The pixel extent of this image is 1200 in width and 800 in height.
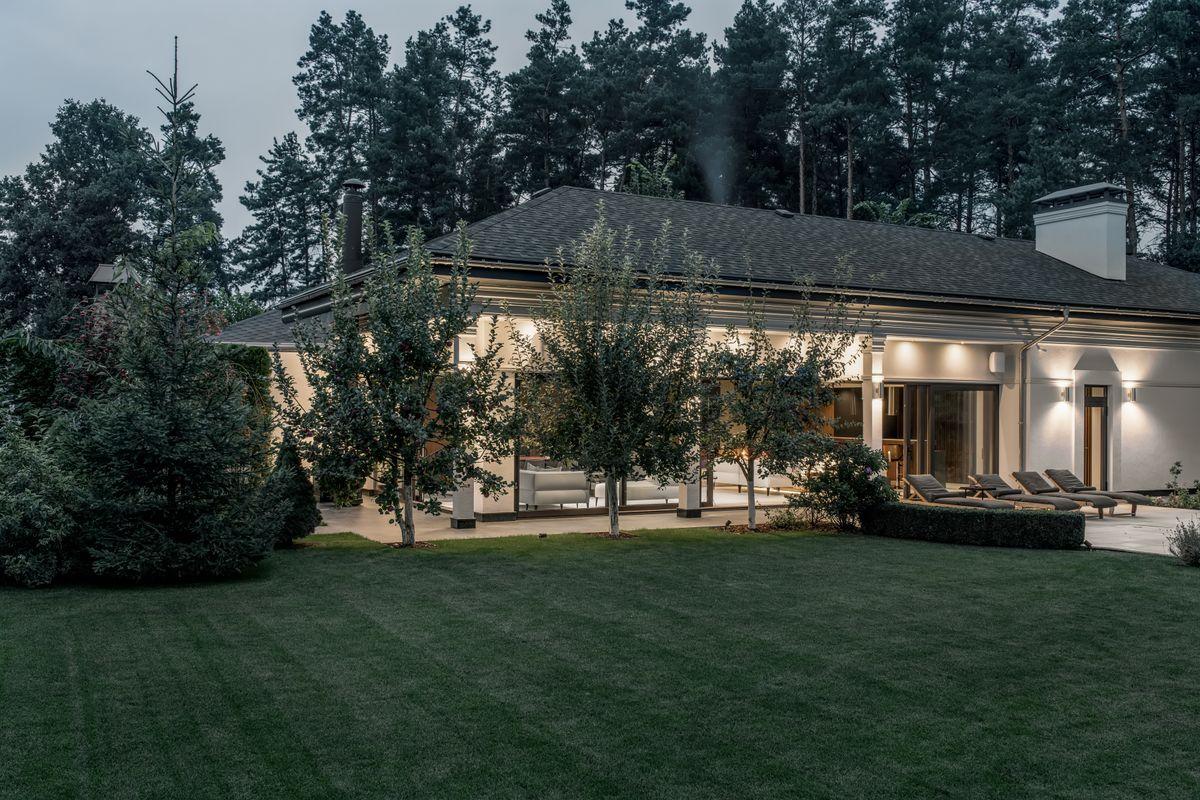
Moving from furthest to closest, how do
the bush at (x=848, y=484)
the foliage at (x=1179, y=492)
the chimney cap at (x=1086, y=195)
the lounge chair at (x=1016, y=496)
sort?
the chimney cap at (x=1086, y=195), the foliage at (x=1179, y=492), the lounge chair at (x=1016, y=496), the bush at (x=848, y=484)

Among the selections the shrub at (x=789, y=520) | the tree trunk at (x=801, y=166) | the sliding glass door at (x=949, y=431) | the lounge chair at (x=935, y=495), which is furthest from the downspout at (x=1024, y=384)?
the tree trunk at (x=801, y=166)

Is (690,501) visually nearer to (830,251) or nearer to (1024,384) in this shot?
(830,251)

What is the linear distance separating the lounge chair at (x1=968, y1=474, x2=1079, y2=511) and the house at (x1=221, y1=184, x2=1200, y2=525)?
7.06 ft

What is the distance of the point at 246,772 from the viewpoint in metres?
4.79

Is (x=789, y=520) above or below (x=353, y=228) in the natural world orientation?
below

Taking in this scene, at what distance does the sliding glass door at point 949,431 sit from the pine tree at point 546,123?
23.8 m

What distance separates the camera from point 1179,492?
20531 millimetres

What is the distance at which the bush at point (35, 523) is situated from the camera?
9.52 m

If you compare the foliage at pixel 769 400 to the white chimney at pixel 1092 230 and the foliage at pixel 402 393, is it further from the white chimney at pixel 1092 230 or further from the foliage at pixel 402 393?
the white chimney at pixel 1092 230

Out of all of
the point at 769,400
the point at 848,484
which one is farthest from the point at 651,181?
the point at 848,484

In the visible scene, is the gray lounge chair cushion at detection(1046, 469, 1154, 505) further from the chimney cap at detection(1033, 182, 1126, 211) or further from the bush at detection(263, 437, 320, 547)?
the bush at detection(263, 437, 320, 547)

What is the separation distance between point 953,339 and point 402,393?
11975 millimetres

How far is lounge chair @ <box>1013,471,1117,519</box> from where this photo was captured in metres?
16.9

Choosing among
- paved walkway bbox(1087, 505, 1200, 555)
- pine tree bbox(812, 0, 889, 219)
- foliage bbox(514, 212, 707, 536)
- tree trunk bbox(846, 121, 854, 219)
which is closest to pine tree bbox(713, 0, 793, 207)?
pine tree bbox(812, 0, 889, 219)
